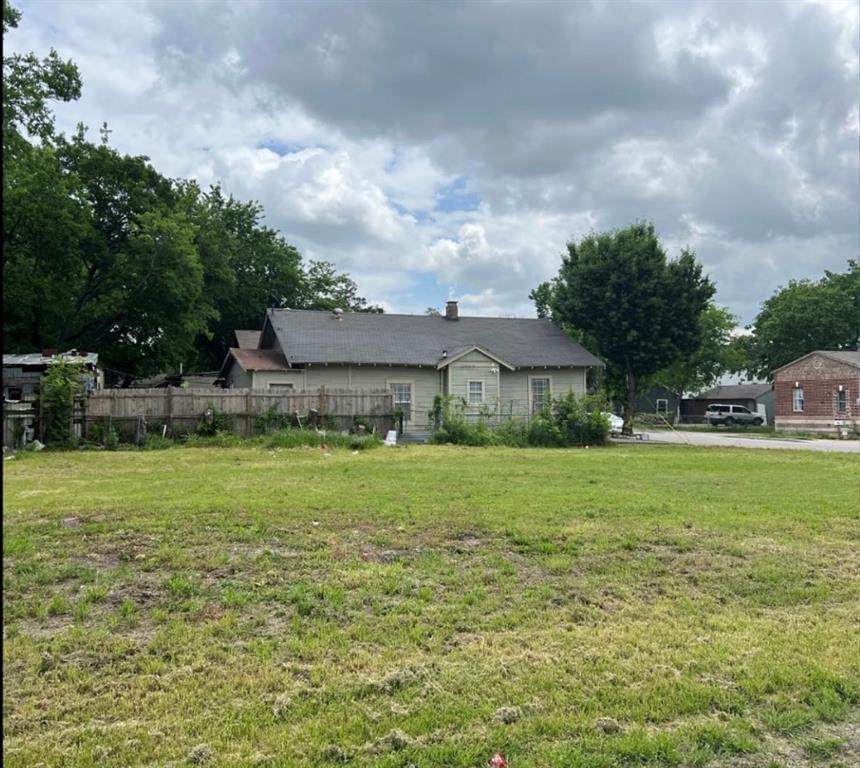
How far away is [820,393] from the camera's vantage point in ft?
117

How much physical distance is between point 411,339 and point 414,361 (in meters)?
2.20

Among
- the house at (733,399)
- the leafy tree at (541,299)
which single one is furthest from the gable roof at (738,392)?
the leafy tree at (541,299)

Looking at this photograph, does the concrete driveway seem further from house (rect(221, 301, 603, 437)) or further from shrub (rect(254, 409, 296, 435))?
shrub (rect(254, 409, 296, 435))

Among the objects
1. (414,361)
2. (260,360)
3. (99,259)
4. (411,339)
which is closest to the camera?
(260,360)

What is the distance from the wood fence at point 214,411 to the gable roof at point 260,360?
3.68 metres

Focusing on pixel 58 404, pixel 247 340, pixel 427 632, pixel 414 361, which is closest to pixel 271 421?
pixel 58 404

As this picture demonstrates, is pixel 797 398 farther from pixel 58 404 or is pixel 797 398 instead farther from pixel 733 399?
pixel 58 404

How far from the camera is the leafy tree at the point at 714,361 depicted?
178 feet

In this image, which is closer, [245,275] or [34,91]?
[34,91]

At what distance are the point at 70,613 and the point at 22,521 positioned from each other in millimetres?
3041

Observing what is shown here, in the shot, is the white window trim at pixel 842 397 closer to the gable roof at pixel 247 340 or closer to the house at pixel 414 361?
the house at pixel 414 361

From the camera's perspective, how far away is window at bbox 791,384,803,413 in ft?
121

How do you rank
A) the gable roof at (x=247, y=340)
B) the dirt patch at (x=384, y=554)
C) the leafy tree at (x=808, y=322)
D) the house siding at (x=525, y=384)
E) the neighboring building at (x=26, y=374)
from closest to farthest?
the dirt patch at (x=384, y=554) < the neighboring building at (x=26, y=374) < the house siding at (x=525, y=384) < the gable roof at (x=247, y=340) < the leafy tree at (x=808, y=322)

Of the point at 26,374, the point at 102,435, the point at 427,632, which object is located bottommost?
the point at 427,632
